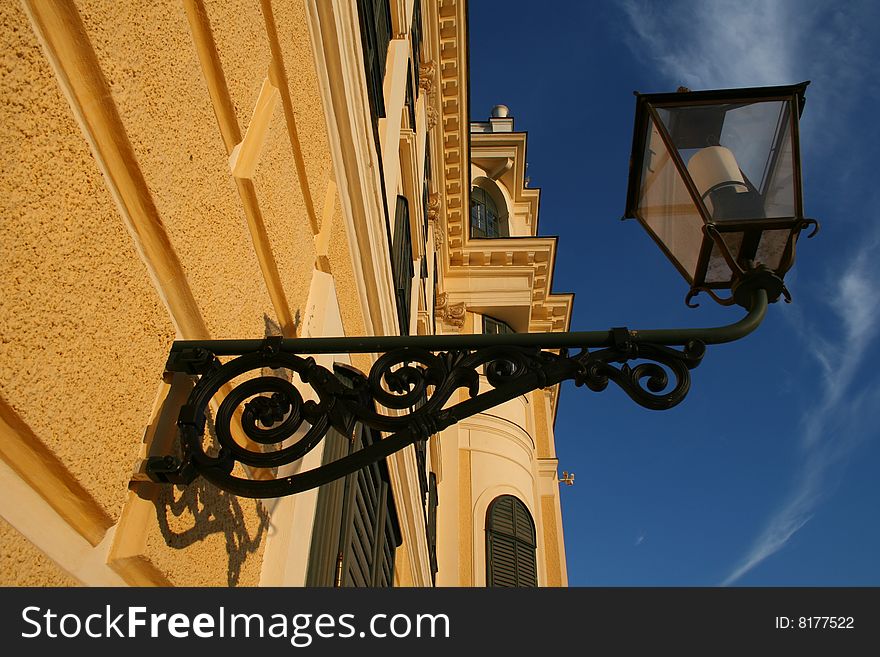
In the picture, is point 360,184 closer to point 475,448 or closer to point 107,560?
point 107,560

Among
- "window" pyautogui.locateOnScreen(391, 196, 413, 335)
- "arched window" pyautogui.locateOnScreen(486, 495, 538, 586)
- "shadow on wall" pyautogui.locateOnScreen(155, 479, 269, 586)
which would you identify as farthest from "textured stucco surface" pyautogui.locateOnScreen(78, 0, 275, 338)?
"arched window" pyautogui.locateOnScreen(486, 495, 538, 586)

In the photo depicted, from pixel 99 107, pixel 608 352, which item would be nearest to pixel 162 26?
pixel 99 107

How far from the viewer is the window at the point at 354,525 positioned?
3.46 m

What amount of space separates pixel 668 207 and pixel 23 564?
223 centimetres

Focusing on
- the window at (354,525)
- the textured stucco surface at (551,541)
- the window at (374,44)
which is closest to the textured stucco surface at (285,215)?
the window at (354,525)

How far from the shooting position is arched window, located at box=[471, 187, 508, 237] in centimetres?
1975

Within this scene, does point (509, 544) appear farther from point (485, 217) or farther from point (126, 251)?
point (126, 251)

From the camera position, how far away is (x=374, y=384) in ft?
6.03

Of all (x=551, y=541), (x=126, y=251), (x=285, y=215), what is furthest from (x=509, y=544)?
(x=126, y=251)

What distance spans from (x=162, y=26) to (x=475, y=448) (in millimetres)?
12603

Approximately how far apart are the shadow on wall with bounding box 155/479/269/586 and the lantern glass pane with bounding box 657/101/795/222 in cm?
181

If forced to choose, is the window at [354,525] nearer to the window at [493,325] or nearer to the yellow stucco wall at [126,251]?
the yellow stucco wall at [126,251]

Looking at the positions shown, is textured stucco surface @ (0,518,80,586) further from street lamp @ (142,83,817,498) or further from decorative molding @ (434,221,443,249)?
decorative molding @ (434,221,443,249)

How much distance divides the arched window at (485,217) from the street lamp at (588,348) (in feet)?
55.3
